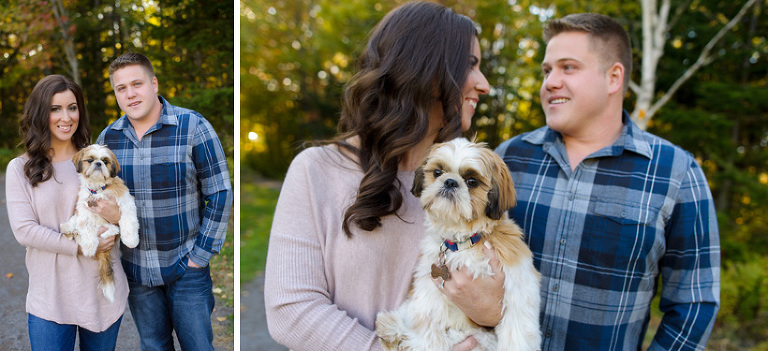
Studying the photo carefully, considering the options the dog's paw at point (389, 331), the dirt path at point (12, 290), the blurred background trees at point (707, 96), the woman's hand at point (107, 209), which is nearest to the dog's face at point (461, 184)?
the dog's paw at point (389, 331)

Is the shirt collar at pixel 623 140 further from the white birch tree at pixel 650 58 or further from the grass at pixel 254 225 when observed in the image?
the grass at pixel 254 225

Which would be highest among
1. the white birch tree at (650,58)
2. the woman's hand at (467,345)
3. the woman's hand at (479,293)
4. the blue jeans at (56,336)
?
the white birch tree at (650,58)

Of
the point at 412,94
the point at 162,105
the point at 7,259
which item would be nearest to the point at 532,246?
the point at 412,94

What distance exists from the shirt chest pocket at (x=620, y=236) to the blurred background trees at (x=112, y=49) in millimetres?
2205

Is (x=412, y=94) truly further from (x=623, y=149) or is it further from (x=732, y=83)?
(x=732, y=83)

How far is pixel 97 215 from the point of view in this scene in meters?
2.12

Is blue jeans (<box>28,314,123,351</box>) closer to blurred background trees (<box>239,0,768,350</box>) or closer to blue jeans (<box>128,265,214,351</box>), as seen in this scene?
blue jeans (<box>128,265,214,351</box>)

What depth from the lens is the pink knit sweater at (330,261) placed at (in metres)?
1.94

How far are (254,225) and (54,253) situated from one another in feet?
34.0

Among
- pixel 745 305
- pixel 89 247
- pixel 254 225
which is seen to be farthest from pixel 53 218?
pixel 254 225

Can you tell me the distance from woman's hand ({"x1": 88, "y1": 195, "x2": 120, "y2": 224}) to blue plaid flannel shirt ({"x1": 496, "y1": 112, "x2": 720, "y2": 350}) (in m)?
2.34

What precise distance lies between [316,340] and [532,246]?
→ 59.0 inches

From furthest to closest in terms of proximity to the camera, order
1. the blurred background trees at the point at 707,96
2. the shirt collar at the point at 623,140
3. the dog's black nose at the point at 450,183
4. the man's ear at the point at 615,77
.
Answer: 1. the blurred background trees at the point at 707,96
2. the man's ear at the point at 615,77
3. the shirt collar at the point at 623,140
4. the dog's black nose at the point at 450,183

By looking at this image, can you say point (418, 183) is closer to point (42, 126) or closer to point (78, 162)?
point (78, 162)
